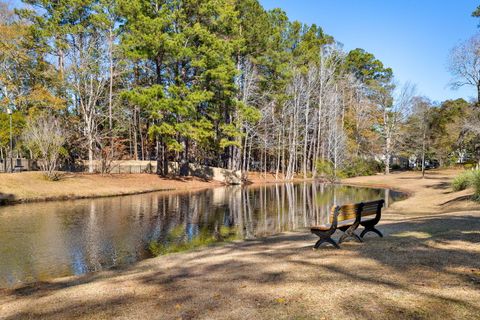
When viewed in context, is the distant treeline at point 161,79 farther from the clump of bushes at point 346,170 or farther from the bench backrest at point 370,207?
the bench backrest at point 370,207

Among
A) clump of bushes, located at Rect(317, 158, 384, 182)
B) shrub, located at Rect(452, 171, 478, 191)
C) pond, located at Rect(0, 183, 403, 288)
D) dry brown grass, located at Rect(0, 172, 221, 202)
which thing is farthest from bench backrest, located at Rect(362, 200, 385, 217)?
Result: clump of bushes, located at Rect(317, 158, 384, 182)

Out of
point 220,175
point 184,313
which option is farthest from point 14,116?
point 184,313

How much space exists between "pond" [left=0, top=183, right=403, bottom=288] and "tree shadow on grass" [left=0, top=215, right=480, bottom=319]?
1842 millimetres

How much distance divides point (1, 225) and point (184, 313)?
11894mm

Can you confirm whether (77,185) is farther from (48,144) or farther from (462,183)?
(462,183)

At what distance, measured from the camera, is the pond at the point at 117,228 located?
898cm

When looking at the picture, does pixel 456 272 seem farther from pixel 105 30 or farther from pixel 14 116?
pixel 105 30

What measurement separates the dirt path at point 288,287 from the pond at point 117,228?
168cm

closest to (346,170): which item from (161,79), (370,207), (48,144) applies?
(161,79)

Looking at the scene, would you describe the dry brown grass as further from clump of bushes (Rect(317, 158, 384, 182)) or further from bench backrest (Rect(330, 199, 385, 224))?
bench backrest (Rect(330, 199, 385, 224))

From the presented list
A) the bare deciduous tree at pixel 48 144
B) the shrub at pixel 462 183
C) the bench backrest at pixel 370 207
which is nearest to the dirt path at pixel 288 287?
the bench backrest at pixel 370 207

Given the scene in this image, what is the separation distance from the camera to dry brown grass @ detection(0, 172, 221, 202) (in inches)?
820

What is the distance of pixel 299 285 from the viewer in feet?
17.6

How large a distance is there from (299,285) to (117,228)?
9551 mm
